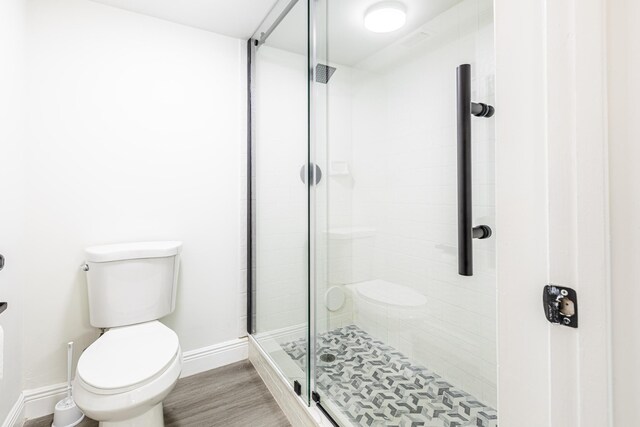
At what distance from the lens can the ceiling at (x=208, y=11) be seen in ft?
5.21

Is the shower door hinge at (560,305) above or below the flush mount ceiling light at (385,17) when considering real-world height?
below

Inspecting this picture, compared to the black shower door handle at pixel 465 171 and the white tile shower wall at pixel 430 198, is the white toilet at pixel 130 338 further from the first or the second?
the black shower door handle at pixel 465 171

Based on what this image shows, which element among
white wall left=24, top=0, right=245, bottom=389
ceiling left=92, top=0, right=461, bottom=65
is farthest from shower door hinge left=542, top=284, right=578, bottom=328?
white wall left=24, top=0, right=245, bottom=389

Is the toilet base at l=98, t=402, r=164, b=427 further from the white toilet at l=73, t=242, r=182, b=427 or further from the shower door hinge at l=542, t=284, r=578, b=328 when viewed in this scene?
the shower door hinge at l=542, t=284, r=578, b=328

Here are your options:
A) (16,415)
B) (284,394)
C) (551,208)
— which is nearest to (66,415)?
(16,415)

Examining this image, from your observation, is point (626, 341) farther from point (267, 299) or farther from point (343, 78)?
point (267, 299)

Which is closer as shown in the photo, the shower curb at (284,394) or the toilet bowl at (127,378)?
the toilet bowl at (127,378)

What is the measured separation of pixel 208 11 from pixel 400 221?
157cm

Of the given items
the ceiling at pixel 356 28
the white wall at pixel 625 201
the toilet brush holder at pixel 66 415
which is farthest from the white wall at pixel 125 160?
the white wall at pixel 625 201

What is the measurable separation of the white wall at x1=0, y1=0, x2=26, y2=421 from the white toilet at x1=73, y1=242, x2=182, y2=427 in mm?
273

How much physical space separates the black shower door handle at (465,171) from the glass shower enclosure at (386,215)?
0.03 m

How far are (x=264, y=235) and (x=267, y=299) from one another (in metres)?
0.39

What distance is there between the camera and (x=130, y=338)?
1338 millimetres

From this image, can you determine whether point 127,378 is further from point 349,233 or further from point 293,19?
point 293,19
